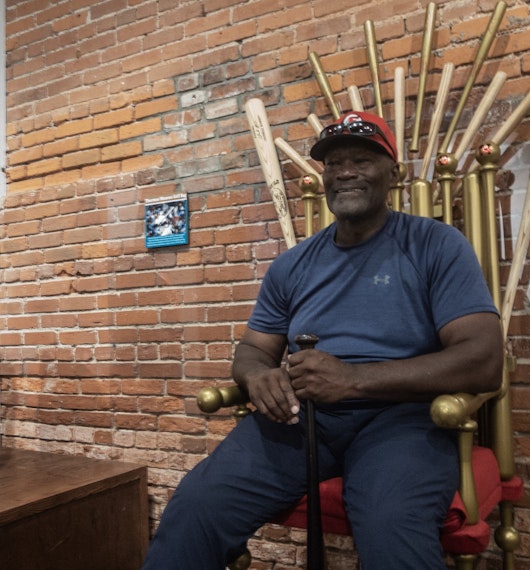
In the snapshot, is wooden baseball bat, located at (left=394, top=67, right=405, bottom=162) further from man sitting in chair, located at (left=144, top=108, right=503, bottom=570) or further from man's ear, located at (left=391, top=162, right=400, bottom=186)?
man sitting in chair, located at (left=144, top=108, right=503, bottom=570)

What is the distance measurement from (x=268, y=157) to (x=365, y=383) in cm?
109

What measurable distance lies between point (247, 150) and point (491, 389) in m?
1.42

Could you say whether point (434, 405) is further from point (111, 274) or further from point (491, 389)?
point (111, 274)

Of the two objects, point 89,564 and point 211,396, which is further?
point 89,564

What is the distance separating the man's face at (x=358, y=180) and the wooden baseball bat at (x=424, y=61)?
363 millimetres

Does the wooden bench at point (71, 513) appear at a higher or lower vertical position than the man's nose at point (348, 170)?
lower

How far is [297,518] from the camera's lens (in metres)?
1.39

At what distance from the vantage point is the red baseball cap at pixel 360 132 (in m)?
1.57

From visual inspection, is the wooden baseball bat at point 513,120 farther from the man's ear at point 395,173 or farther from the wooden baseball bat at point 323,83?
the wooden baseball bat at point 323,83

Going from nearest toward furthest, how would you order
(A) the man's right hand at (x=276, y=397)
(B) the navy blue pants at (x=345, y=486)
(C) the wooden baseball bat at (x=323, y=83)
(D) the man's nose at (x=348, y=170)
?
(B) the navy blue pants at (x=345, y=486), (A) the man's right hand at (x=276, y=397), (D) the man's nose at (x=348, y=170), (C) the wooden baseball bat at (x=323, y=83)

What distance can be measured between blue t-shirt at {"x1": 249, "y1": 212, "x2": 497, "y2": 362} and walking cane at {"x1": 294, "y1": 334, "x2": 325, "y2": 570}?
0.79ft

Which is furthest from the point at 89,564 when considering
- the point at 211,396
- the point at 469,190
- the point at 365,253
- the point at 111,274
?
the point at 469,190

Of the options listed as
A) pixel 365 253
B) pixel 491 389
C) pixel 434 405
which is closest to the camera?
pixel 434 405

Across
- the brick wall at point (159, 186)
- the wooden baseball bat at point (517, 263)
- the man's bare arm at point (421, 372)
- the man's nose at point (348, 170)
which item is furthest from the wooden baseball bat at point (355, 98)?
the man's bare arm at point (421, 372)
